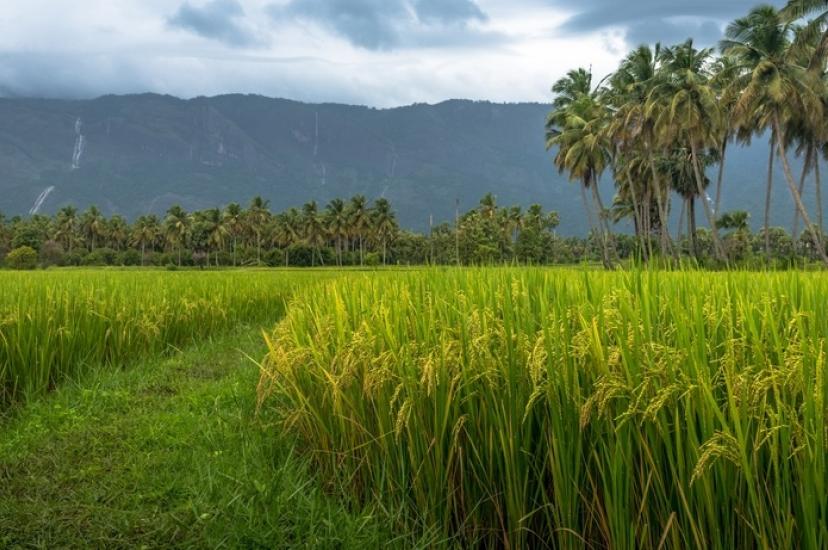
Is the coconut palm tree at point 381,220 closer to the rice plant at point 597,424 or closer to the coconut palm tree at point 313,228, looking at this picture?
the coconut palm tree at point 313,228

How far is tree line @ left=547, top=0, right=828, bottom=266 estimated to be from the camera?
33.7 meters

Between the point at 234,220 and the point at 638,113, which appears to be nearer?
the point at 638,113

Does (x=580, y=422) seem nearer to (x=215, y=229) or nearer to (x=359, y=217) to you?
(x=359, y=217)

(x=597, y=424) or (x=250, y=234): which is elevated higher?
(x=250, y=234)

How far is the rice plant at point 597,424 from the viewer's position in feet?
7.97

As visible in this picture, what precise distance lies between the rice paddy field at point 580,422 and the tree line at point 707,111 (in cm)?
2457

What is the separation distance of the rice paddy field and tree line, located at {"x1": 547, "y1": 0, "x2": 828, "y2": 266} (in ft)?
80.6

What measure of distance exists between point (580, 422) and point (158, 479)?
3290mm

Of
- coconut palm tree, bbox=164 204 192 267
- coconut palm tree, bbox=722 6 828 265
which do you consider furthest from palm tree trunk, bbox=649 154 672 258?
coconut palm tree, bbox=164 204 192 267

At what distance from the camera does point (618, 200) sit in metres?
64.8

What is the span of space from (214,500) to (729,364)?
3.25m

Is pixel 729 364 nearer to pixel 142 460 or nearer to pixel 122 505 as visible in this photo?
pixel 122 505

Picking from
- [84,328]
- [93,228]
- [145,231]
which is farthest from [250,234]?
[84,328]

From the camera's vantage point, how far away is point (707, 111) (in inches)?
1526
